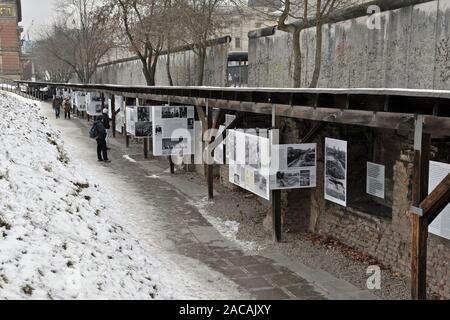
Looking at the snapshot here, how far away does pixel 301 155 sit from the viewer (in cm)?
988

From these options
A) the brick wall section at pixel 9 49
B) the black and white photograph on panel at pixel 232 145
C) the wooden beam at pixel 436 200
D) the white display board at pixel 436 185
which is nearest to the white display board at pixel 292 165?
the black and white photograph on panel at pixel 232 145

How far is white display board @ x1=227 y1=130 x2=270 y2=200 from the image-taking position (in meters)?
10.1

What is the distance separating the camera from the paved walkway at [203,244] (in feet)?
26.8

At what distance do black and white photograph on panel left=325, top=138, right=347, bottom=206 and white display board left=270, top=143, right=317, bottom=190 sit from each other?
0.34m

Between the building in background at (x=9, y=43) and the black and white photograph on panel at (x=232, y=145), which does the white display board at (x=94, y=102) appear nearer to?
the black and white photograph on panel at (x=232, y=145)

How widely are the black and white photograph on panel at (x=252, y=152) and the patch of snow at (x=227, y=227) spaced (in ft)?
5.09

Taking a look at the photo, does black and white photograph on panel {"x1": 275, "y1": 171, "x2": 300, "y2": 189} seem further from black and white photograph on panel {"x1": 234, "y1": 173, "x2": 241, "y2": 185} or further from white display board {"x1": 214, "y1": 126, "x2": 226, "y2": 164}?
white display board {"x1": 214, "y1": 126, "x2": 226, "y2": 164}

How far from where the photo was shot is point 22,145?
12695 mm

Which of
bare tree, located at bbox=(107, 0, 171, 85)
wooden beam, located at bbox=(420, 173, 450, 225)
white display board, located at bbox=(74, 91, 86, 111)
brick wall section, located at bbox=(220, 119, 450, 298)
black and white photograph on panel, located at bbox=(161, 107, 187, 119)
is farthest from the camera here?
white display board, located at bbox=(74, 91, 86, 111)

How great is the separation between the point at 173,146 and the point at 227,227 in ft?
17.6

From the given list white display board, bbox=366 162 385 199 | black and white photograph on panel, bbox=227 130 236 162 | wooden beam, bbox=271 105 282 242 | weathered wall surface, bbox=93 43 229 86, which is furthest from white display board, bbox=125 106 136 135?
white display board, bbox=366 162 385 199

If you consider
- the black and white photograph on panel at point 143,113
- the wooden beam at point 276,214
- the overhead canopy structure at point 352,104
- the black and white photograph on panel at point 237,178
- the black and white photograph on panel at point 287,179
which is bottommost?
the wooden beam at point 276,214

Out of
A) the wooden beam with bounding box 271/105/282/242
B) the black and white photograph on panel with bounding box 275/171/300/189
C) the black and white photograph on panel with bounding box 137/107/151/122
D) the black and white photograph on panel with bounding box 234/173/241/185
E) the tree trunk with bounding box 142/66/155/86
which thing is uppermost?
the tree trunk with bounding box 142/66/155/86
